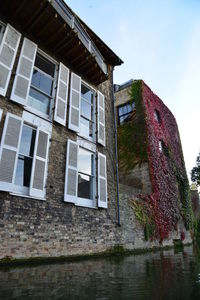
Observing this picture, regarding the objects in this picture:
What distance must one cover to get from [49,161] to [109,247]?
350cm

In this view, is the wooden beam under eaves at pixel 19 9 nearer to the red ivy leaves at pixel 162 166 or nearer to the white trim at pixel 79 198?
the white trim at pixel 79 198

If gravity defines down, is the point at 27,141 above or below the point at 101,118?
below

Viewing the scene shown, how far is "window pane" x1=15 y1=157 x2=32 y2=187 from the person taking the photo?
514 cm

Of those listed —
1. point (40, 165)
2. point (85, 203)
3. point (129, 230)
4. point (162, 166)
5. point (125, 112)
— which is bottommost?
point (129, 230)

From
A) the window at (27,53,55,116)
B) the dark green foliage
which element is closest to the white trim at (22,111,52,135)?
the window at (27,53,55,116)

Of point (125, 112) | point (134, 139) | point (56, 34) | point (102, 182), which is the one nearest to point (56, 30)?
point (56, 34)

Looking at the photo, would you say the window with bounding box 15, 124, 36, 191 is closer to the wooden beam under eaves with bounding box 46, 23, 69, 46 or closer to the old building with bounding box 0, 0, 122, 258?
the old building with bounding box 0, 0, 122, 258

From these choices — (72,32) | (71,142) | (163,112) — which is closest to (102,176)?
(71,142)

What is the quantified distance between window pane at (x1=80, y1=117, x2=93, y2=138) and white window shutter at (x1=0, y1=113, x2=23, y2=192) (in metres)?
2.73

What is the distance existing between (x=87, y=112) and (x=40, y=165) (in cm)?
378

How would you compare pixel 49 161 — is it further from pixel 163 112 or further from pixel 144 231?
pixel 163 112

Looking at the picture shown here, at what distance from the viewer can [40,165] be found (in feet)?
17.6

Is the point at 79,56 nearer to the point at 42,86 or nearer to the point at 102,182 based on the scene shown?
the point at 42,86

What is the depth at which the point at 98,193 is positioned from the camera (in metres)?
6.87
